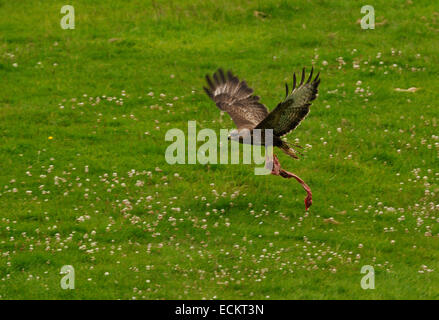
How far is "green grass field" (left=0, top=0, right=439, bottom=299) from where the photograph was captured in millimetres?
13312

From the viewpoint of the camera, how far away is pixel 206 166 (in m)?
16.9

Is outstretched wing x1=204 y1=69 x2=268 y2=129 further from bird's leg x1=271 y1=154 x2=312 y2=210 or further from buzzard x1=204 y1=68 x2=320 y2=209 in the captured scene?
Answer: bird's leg x1=271 y1=154 x2=312 y2=210

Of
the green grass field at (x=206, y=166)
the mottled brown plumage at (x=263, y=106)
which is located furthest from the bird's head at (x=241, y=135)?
the green grass field at (x=206, y=166)

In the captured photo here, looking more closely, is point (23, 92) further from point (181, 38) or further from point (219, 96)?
point (219, 96)

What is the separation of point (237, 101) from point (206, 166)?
1702mm

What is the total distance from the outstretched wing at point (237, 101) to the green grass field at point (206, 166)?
1.43 m

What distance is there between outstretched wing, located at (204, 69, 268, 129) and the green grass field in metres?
1.43

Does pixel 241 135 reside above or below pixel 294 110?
below

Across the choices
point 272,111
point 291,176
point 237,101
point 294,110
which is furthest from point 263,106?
point 272,111

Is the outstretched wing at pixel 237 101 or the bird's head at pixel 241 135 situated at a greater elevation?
the outstretched wing at pixel 237 101

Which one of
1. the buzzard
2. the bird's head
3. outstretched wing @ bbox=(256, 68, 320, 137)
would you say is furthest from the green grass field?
outstretched wing @ bbox=(256, 68, 320, 137)

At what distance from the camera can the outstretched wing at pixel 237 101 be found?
15438mm

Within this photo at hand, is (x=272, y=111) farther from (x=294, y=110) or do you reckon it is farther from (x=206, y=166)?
(x=206, y=166)

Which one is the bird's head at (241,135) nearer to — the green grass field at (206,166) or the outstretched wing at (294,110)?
the outstretched wing at (294,110)
